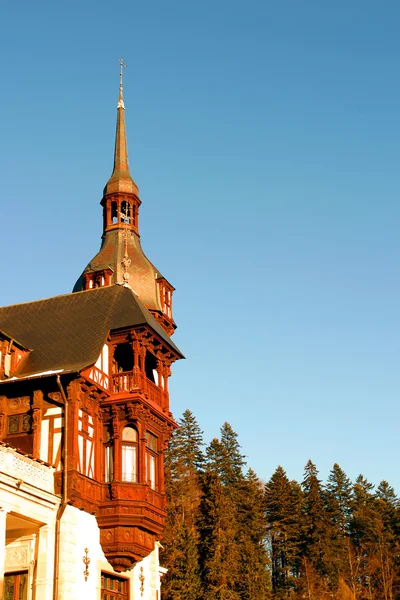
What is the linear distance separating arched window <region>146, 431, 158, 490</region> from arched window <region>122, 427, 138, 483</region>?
881mm

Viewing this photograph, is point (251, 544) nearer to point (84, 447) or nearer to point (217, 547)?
point (217, 547)

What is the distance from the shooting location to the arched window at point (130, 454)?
114ft

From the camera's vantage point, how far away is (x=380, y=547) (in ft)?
261

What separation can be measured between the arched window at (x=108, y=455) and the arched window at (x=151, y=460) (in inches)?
68.0

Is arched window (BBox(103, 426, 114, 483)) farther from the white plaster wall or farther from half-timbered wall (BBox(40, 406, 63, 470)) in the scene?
half-timbered wall (BBox(40, 406, 63, 470))

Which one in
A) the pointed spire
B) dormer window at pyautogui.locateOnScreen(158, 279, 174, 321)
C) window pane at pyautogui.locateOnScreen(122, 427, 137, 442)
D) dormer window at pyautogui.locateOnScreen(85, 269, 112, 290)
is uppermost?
the pointed spire

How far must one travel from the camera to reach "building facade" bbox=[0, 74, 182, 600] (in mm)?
31125

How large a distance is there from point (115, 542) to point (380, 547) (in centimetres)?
5223

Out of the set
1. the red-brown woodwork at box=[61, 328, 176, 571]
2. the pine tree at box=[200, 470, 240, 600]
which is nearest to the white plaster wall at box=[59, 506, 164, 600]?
the red-brown woodwork at box=[61, 328, 176, 571]

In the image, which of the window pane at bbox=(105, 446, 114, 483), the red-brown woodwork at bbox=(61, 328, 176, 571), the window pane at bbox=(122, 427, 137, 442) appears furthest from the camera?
the window pane at bbox=(122, 427, 137, 442)

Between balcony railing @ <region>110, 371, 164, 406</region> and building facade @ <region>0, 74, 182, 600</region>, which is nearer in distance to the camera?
building facade @ <region>0, 74, 182, 600</region>

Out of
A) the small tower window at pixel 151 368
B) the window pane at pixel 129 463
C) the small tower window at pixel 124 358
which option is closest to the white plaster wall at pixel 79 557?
the window pane at pixel 129 463

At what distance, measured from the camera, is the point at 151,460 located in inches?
1442

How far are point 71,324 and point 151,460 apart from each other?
7.10 m
